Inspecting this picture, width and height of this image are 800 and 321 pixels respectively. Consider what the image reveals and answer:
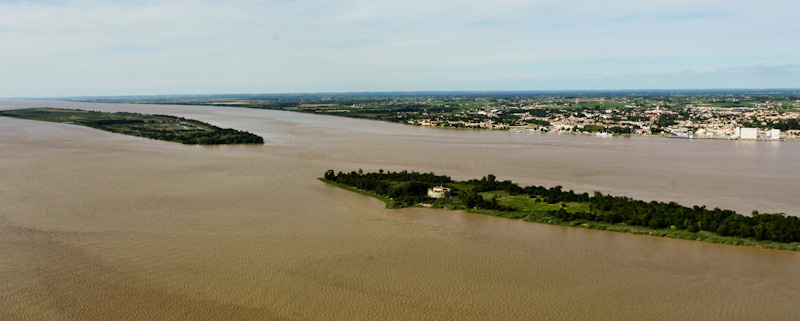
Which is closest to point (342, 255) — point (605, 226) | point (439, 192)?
point (439, 192)

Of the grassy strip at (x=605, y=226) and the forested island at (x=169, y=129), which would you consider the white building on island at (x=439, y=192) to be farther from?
the forested island at (x=169, y=129)

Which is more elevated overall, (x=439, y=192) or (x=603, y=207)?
(x=439, y=192)

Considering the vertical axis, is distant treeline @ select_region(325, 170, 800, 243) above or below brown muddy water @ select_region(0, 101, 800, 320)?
above

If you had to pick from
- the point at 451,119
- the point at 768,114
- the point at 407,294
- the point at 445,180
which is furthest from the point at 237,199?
the point at 768,114

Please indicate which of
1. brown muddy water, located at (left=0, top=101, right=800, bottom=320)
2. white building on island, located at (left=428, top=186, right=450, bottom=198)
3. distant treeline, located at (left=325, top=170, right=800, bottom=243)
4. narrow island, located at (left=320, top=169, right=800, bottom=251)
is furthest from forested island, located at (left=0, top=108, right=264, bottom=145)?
white building on island, located at (left=428, top=186, right=450, bottom=198)

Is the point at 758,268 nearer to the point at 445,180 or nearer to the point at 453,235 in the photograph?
the point at 453,235

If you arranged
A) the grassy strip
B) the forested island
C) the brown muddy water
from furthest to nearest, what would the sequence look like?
the forested island
the grassy strip
the brown muddy water

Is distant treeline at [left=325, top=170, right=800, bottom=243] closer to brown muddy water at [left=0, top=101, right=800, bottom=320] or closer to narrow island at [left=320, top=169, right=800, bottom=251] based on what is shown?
narrow island at [left=320, top=169, right=800, bottom=251]

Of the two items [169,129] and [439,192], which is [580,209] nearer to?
[439,192]

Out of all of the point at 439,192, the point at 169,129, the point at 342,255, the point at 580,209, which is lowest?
the point at 342,255

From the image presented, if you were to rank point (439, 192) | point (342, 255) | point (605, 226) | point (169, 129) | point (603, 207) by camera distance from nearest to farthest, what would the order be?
1. point (342, 255)
2. point (605, 226)
3. point (603, 207)
4. point (439, 192)
5. point (169, 129)
